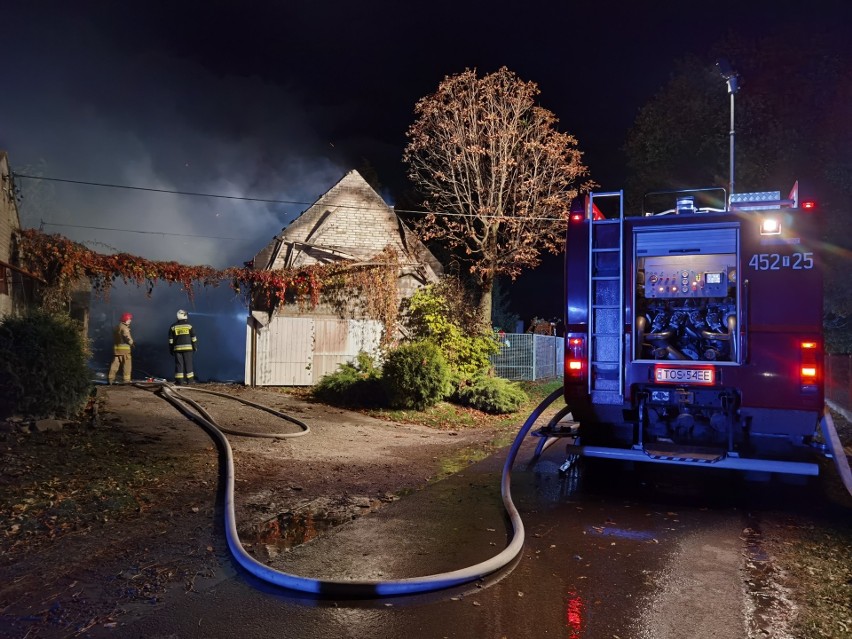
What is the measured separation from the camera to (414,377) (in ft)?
40.5

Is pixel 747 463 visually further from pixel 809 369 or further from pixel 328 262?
pixel 328 262

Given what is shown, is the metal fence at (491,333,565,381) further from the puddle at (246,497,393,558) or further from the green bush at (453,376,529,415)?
the puddle at (246,497,393,558)

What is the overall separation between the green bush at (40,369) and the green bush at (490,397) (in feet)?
26.1

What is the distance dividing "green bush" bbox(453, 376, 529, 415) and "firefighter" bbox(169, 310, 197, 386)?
6.44m

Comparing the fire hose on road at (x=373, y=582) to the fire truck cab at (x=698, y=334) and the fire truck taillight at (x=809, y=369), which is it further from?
the fire truck taillight at (x=809, y=369)

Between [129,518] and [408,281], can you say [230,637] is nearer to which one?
[129,518]

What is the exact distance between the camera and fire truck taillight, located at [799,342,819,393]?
5.77m

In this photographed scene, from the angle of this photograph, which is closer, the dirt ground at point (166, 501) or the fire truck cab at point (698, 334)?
the dirt ground at point (166, 501)

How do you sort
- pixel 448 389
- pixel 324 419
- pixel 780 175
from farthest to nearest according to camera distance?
pixel 780 175 < pixel 448 389 < pixel 324 419

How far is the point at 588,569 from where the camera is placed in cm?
426

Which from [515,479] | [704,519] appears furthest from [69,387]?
[704,519]

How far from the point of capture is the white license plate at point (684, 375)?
6.20m

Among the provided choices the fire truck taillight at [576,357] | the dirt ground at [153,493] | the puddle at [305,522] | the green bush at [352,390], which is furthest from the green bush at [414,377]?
the puddle at [305,522]

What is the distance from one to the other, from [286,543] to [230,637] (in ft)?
5.03
